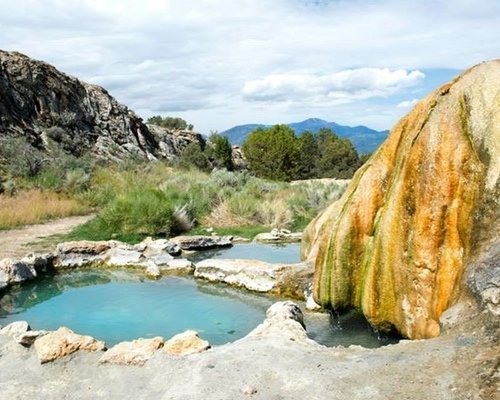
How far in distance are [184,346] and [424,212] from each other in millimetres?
2440

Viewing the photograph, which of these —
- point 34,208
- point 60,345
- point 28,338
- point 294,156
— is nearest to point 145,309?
point 28,338

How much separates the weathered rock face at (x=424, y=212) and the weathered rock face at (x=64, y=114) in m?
22.2

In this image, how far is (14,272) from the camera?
8922 mm

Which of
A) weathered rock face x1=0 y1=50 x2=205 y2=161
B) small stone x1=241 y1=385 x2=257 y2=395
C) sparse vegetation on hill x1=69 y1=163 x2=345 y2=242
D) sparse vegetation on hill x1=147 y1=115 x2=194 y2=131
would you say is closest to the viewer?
small stone x1=241 y1=385 x2=257 y2=395

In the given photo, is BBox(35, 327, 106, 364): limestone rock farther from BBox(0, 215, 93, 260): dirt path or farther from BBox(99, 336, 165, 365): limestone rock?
BBox(0, 215, 93, 260): dirt path

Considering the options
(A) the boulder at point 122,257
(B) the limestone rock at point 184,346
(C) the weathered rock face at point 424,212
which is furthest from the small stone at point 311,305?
(A) the boulder at point 122,257

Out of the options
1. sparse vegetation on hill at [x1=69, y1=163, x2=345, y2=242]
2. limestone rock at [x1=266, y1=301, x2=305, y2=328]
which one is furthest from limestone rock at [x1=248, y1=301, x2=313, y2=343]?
sparse vegetation on hill at [x1=69, y1=163, x2=345, y2=242]

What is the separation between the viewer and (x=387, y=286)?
572cm

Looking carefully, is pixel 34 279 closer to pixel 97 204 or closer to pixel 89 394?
pixel 89 394

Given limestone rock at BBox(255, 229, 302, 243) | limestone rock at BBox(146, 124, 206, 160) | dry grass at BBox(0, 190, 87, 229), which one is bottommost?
limestone rock at BBox(255, 229, 302, 243)

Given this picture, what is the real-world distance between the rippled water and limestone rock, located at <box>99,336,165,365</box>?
1221 millimetres

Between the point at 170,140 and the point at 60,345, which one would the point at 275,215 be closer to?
the point at 60,345

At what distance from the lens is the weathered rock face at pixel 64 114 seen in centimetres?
2825

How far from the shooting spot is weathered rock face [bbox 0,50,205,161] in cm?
2825
